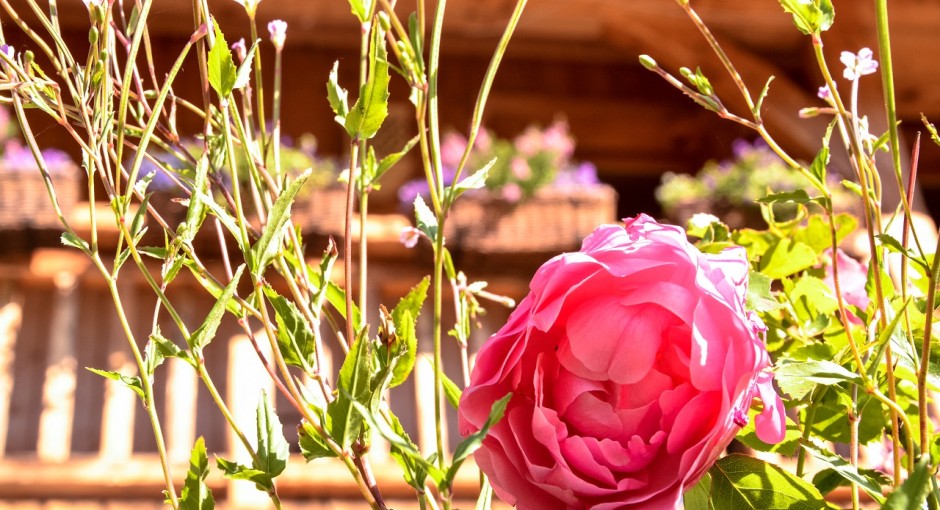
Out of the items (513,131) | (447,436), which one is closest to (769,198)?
(447,436)

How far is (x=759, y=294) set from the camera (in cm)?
43

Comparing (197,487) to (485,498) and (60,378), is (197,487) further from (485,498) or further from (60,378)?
(60,378)

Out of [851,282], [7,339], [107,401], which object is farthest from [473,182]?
[7,339]

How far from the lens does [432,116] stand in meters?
0.35

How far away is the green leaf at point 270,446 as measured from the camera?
0.38 meters

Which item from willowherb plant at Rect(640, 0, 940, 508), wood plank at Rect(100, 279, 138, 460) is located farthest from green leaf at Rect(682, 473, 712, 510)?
wood plank at Rect(100, 279, 138, 460)

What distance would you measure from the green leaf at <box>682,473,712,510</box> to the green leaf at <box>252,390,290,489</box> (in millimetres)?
139

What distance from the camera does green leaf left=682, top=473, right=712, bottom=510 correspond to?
390 mm

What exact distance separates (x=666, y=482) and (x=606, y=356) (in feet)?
0.15

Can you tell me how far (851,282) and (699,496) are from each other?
194mm

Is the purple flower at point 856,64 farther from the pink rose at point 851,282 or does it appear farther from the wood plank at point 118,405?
the wood plank at point 118,405

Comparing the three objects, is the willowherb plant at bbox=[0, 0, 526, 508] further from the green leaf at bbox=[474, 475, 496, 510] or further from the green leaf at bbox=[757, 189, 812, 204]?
the green leaf at bbox=[757, 189, 812, 204]

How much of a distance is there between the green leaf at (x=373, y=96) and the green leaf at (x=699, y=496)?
17 cm

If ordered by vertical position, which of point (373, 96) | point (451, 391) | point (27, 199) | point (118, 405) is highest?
point (373, 96)
